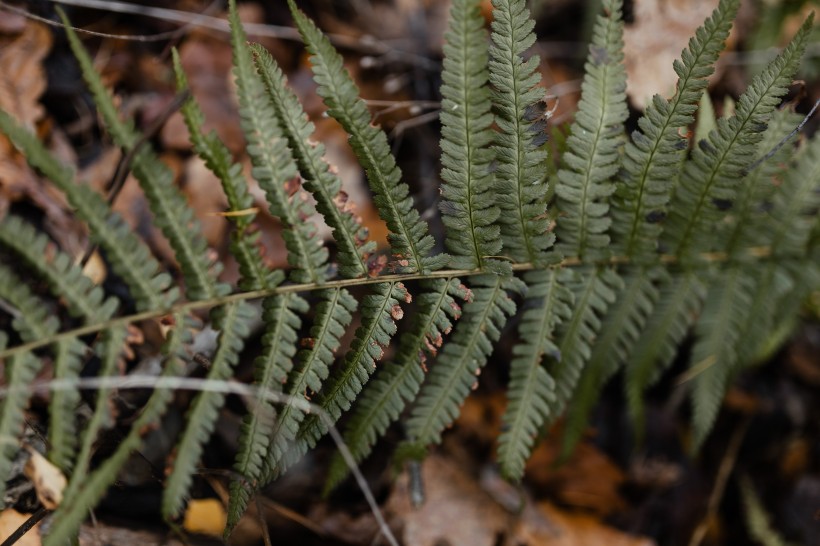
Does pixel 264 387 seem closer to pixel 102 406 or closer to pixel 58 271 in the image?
pixel 102 406

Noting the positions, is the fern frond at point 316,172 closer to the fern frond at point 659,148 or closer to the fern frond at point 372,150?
the fern frond at point 372,150

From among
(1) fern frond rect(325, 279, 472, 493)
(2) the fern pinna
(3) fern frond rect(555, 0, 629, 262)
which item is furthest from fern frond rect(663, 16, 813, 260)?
(1) fern frond rect(325, 279, 472, 493)

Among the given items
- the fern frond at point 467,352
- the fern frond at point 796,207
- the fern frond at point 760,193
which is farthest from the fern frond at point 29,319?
the fern frond at point 796,207

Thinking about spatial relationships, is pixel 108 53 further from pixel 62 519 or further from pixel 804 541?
pixel 804 541

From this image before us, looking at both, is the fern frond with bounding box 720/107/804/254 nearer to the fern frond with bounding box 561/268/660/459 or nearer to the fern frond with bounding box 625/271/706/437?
the fern frond with bounding box 625/271/706/437

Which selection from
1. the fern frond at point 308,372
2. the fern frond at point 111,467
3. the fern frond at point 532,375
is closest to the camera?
the fern frond at point 111,467
